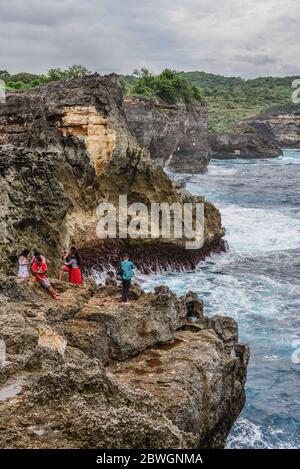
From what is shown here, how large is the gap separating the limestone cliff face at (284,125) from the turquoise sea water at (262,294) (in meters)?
64.2

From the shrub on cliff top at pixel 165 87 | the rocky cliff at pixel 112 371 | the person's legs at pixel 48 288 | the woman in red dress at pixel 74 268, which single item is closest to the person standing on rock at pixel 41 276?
the person's legs at pixel 48 288

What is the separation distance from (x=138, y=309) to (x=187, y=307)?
2.84 m

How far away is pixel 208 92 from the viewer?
15650 centimetres

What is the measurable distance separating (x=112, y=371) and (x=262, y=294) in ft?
45.0

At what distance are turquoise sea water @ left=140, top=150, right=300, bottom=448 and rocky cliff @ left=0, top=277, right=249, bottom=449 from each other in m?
1.43

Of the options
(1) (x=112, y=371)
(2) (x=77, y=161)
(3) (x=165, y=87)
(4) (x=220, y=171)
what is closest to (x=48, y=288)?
(1) (x=112, y=371)

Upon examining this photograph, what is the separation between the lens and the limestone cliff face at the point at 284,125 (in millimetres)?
112438

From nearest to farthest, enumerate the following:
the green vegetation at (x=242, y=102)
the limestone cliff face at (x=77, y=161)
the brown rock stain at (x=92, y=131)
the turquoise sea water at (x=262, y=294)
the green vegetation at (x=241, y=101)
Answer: the turquoise sea water at (x=262, y=294) → the limestone cliff face at (x=77, y=161) → the brown rock stain at (x=92, y=131) → the green vegetation at (x=241, y=101) → the green vegetation at (x=242, y=102)

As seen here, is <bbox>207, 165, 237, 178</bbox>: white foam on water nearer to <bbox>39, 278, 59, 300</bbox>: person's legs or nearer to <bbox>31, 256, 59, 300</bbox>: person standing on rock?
<bbox>31, 256, 59, 300</bbox>: person standing on rock

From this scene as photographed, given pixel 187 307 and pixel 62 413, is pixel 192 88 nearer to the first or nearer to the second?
pixel 187 307

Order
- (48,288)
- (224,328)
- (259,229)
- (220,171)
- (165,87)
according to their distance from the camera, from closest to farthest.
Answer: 1. (48,288)
2. (224,328)
3. (259,229)
4. (165,87)
5. (220,171)

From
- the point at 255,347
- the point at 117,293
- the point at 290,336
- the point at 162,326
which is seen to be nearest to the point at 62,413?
the point at 162,326

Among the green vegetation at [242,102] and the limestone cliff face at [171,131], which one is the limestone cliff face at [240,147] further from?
the limestone cliff face at [171,131]

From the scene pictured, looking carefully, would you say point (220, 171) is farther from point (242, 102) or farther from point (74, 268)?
point (242, 102)
